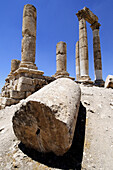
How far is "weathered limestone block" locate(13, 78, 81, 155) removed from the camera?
4.90 feet

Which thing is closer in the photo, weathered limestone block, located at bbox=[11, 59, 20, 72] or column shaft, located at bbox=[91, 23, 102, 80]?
column shaft, located at bbox=[91, 23, 102, 80]

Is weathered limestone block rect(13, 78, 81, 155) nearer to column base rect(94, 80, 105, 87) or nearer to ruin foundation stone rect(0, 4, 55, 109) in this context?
ruin foundation stone rect(0, 4, 55, 109)

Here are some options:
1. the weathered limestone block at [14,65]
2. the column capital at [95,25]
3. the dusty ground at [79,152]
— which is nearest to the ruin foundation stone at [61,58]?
the column capital at [95,25]

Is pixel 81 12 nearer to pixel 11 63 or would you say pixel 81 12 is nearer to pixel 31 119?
pixel 11 63

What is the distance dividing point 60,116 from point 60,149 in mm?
531

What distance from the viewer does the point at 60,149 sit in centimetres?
158

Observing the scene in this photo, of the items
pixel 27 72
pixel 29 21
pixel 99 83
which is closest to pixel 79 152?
pixel 27 72

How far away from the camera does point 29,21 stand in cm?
697

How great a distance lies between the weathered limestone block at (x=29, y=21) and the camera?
6941 mm

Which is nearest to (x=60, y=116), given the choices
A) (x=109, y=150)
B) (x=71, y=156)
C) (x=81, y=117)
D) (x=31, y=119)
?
(x=31, y=119)

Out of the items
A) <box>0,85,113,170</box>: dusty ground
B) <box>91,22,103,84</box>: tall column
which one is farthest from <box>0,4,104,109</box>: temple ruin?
<box>0,85,113,170</box>: dusty ground

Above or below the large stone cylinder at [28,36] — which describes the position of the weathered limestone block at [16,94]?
below

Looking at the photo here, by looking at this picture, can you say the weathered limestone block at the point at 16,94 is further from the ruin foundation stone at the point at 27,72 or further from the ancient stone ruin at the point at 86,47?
the ancient stone ruin at the point at 86,47

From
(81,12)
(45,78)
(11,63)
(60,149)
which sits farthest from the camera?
(11,63)
